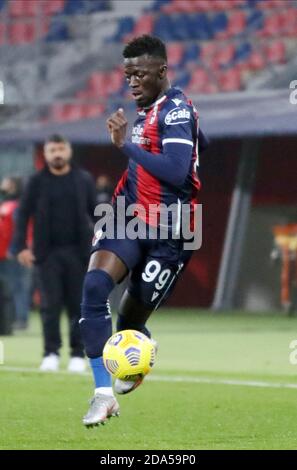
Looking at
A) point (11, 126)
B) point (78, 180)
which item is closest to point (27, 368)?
point (78, 180)

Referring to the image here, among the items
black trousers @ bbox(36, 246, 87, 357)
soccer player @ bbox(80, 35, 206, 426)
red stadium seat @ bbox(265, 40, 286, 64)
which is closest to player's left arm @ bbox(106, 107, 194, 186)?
soccer player @ bbox(80, 35, 206, 426)

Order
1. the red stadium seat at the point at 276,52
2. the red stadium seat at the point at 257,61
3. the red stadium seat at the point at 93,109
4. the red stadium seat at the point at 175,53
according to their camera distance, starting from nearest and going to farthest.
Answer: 1. the red stadium seat at the point at 276,52
2. the red stadium seat at the point at 257,61
3. the red stadium seat at the point at 175,53
4. the red stadium seat at the point at 93,109

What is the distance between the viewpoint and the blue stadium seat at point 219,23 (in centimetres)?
2669

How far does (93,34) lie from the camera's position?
1128 inches

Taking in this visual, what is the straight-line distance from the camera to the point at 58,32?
28.8 meters

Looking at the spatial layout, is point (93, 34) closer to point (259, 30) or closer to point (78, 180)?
point (259, 30)

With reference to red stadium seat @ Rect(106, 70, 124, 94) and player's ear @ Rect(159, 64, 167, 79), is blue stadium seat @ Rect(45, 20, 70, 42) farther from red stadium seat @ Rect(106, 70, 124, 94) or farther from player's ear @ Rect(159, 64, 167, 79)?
player's ear @ Rect(159, 64, 167, 79)

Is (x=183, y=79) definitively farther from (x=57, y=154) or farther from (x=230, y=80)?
(x=57, y=154)

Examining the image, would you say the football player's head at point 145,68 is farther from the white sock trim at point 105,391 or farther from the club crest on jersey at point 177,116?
the white sock trim at point 105,391

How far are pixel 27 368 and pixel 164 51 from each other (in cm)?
567

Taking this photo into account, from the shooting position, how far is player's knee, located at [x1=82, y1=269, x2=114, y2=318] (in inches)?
348

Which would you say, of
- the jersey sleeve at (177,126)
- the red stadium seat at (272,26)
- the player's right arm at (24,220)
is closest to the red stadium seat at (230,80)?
the red stadium seat at (272,26)

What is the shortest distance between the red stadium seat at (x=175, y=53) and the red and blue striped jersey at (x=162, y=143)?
17.7 m

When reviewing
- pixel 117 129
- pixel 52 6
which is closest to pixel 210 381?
pixel 117 129
